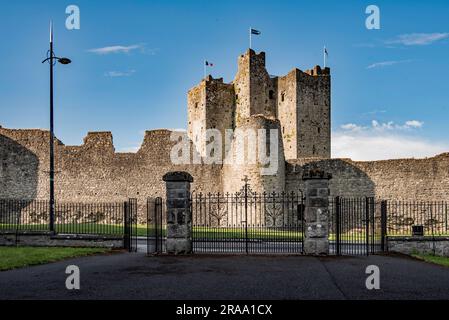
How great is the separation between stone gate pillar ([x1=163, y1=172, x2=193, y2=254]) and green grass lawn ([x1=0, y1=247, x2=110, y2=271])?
3.31 m

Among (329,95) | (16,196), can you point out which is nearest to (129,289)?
(16,196)

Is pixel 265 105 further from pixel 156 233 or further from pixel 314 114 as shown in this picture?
pixel 156 233

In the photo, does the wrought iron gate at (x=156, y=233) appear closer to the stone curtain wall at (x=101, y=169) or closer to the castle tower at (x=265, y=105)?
the stone curtain wall at (x=101, y=169)

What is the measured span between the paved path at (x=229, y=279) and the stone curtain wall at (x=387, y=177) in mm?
19244

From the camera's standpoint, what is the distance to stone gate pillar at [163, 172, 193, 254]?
15.5 m

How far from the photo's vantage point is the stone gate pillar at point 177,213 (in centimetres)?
1552

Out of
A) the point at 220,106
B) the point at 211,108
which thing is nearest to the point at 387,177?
the point at 220,106

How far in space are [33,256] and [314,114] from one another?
38.7 meters

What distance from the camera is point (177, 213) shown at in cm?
1552

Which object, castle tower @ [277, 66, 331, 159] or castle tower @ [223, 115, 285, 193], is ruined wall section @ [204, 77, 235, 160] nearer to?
castle tower @ [277, 66, 331, 159]

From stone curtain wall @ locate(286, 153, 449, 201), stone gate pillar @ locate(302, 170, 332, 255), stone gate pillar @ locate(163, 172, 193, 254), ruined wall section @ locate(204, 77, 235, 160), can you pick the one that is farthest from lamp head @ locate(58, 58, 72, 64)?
ruined wall section @ locate(204, 77, 235, 160)

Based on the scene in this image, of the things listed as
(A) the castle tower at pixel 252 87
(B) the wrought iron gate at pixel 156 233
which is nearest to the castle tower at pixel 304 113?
(A) the castle tower at pixel 252 87
